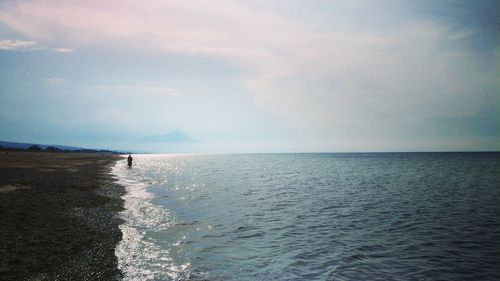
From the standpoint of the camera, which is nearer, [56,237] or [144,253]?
[144,253]

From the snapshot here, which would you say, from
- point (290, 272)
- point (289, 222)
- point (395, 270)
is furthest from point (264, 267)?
point (289, 222)

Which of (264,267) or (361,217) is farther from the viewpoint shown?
(361,217)

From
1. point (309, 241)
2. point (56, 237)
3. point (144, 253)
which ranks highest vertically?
point (56, 237)

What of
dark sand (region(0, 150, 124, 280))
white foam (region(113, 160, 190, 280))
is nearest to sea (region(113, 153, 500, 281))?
white foam (region(113, 160, 190, 280))

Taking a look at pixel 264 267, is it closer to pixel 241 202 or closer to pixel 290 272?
pixel 290 272

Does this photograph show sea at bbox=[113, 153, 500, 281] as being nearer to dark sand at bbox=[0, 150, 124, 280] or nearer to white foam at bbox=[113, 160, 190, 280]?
white foam at bbox=[113, 160, 190, 280]

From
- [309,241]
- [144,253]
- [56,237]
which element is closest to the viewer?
[144,253]

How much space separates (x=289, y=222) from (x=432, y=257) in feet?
34.9

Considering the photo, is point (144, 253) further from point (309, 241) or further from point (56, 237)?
point (309, 241)

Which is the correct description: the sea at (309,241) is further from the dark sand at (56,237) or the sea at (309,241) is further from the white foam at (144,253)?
the dark sand at (56,237)

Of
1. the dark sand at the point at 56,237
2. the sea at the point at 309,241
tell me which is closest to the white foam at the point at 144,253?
the sea at the point at 309,241

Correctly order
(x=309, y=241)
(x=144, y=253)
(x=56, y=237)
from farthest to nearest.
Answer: (x=309, y=241) → (x=56, y=237) → (x=144, y=253)

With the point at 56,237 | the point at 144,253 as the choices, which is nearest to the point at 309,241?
the point at 144,253

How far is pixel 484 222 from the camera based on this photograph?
78.4 feet
